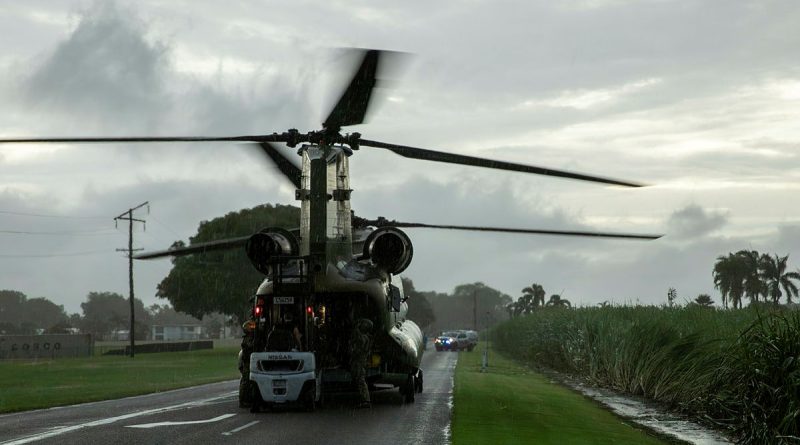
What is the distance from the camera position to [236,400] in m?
25.1

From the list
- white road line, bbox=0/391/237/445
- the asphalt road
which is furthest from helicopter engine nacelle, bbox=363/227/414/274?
white road line, bbox=0/391/237/445

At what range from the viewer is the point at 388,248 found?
890 inches

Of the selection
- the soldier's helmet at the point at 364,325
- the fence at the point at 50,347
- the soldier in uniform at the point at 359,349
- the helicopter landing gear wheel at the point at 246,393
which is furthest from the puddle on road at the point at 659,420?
the fence at the point at 50,347

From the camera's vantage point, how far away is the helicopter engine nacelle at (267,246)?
70.5 feet

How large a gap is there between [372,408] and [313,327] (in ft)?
8.60

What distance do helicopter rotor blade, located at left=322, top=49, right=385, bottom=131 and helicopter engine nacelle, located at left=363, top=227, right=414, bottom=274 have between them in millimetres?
3180

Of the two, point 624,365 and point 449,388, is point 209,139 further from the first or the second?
point 624,365

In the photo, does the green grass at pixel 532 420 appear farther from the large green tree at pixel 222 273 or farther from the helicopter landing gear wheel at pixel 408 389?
the large green tree at pixel 222 273

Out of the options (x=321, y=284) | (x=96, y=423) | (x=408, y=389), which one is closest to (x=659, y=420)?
(x=408, y=389)

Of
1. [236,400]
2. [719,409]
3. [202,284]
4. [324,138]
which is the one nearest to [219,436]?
[324,138]

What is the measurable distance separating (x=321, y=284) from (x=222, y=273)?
61.4 metres

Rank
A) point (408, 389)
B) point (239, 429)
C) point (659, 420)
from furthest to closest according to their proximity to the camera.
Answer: point (408, 389) → point (659, 420) → point (239, 429)

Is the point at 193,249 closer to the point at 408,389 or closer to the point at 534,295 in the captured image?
the point at 408,389

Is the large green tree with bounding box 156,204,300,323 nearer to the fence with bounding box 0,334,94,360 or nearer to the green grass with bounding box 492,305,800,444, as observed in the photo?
the fence with bounding box 0,334,94,360
